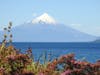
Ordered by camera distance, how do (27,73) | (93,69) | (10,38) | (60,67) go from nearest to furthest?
1. (27,73)
2. (93,69)
3. (60,67)
4. (10,38)

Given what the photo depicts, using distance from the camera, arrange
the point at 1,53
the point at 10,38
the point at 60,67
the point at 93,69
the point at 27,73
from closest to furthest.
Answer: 1. the point at 27,73
2. the point at 93,69
3. the point at 60,67
4. the point at 1,53
5. the point at 10,38

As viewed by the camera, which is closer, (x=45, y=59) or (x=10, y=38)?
(x=45, y=59)

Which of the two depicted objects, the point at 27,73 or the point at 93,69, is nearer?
the point at 27,73

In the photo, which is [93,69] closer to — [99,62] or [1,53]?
[99,62]

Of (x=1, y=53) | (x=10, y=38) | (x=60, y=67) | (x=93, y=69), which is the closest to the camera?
(x=93, y=69)

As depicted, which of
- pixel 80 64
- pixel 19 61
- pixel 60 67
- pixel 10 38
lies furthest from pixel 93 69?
pixel 10 38

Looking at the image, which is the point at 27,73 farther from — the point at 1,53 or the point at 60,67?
the point at 1,53

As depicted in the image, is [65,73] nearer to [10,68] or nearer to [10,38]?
[10,68]

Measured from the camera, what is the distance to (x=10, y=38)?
10039mm

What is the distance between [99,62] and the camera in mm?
6637

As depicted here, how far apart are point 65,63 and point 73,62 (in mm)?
123

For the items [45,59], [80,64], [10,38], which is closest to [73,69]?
[80,64]

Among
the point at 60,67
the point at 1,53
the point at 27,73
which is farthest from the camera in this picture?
the point at 1,53

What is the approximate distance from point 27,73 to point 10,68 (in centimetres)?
34
